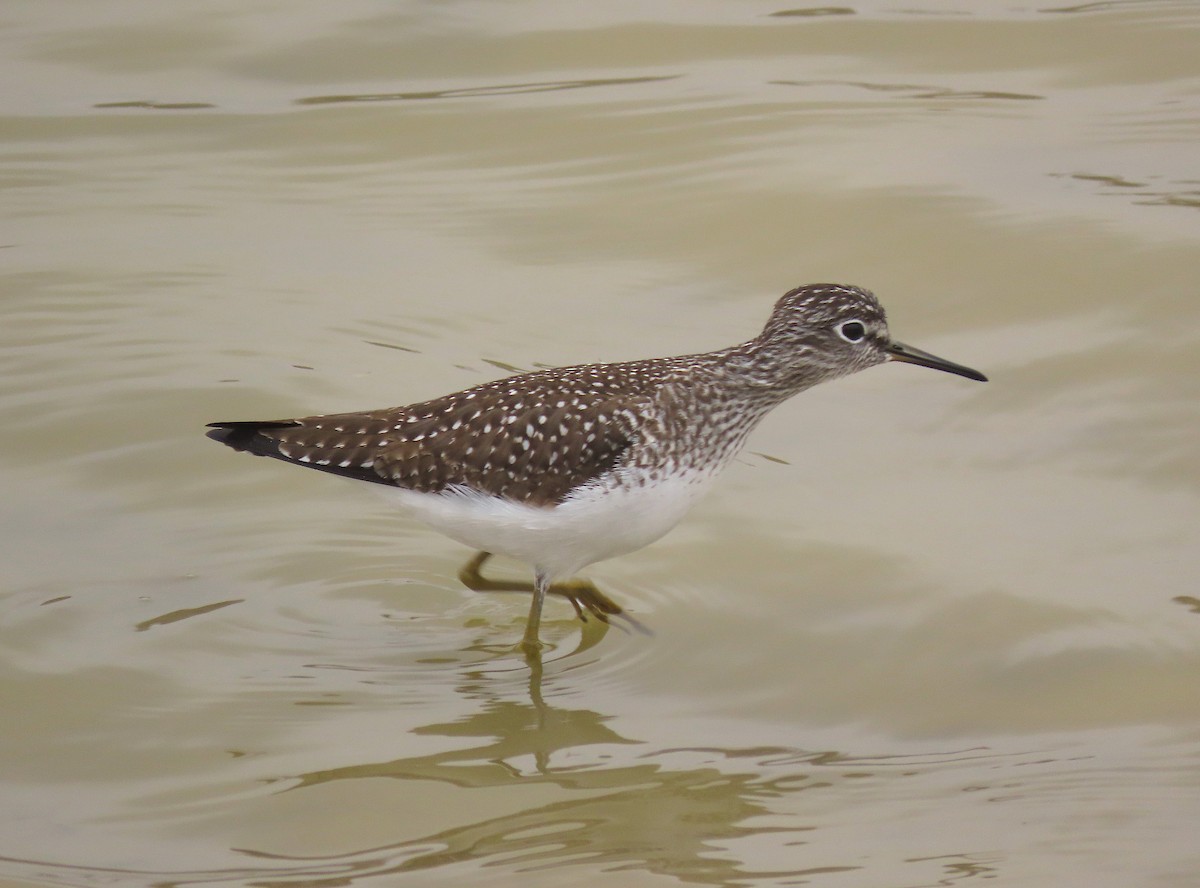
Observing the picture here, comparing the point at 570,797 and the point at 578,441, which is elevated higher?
the point at 578,441

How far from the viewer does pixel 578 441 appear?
743cm

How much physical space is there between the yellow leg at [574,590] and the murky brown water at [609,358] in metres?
0.13

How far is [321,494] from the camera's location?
354 inches

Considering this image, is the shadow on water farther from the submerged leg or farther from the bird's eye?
the bird's eye

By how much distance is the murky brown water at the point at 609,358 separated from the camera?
626cm

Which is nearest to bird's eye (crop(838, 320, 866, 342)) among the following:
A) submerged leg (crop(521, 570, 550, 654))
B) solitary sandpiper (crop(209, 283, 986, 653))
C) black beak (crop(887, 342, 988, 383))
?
solitary sandpiper (crop(209, 283, 986, 653))

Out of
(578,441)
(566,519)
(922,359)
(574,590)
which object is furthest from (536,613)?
(922,359)

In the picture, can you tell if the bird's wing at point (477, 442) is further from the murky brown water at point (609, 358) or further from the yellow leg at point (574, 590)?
the murky brown water at point (609, 358)

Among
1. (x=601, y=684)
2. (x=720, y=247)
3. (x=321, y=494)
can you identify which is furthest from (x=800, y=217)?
(x=601, y=684)

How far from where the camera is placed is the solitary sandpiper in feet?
24.1

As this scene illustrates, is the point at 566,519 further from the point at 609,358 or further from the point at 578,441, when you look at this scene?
the point at 609,358

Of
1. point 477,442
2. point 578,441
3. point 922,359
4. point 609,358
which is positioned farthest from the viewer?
point 609,358

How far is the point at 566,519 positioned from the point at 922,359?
6.88ft

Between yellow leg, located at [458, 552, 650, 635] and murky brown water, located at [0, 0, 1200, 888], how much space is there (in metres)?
0.13
